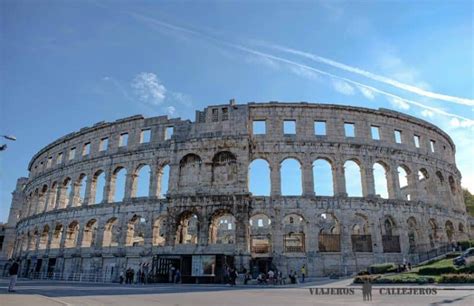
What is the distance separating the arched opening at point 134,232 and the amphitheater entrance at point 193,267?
6121mm

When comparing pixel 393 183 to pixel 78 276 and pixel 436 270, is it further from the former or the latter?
pixel 78 276

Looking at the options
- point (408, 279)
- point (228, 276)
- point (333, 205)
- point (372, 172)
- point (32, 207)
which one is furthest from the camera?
point (32, 207)

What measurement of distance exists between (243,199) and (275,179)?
12.7 ft

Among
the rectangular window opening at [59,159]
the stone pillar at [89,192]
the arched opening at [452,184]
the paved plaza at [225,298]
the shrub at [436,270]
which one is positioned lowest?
the paved plaza at [225,298]

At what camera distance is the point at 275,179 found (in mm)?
26359

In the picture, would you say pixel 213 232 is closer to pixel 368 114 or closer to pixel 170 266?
pixel 170 266

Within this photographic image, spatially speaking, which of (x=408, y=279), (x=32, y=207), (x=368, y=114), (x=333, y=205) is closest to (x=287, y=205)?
(x=333, y=205)

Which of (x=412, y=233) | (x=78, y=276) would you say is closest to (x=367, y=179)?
(x=412, y=233)

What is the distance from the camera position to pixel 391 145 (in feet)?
96.1

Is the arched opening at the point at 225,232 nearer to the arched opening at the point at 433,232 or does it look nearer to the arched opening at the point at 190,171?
the arched opening at the point at 190,171

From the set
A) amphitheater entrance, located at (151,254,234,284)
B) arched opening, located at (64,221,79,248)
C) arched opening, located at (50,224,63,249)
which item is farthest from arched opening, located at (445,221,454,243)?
arched opening, located at (50,224,63,249)

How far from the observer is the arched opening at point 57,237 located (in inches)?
1244

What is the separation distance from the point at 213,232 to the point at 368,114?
59.2ft

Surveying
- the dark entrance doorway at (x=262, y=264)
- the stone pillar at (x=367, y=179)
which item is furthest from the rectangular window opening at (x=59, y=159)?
the stone pillar at (x=367, y=179)
